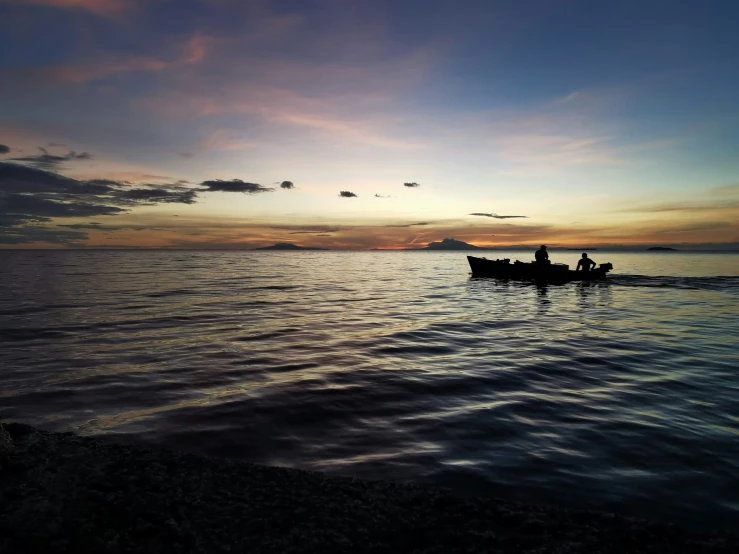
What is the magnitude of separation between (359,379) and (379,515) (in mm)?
6564

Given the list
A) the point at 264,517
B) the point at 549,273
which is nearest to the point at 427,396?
the point at 264,517

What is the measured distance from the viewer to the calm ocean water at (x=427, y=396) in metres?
5.94

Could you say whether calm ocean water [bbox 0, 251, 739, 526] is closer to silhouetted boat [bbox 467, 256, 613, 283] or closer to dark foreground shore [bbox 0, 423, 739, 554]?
dark foreground shore [bbox 0, 423, 739, 554]

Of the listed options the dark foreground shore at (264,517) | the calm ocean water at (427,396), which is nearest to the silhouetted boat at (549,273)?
the calm ocean water at (427,396)

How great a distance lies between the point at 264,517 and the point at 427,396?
5.83m

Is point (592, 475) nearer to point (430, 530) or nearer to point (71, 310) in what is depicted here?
point (430, 530)

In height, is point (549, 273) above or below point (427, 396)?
above

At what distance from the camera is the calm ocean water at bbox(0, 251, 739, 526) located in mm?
5941

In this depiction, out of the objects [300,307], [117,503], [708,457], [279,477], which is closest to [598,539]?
[279,477]

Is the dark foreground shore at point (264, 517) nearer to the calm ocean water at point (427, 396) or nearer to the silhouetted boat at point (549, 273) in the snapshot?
the calm ocean water at point (427, 396)

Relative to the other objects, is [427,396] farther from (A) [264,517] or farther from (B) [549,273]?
(B) [549,273]

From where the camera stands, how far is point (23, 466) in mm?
5117

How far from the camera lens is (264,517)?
4.18 metres

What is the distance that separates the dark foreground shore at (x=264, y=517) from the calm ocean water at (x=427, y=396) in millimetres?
811
